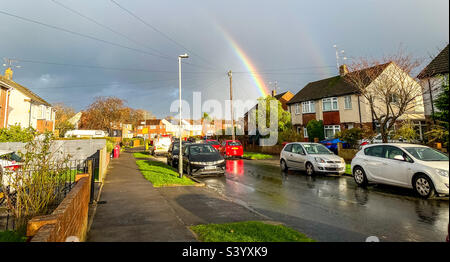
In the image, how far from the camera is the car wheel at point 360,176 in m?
9.14

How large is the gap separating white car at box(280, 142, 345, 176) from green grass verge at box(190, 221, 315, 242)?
25.5 feet

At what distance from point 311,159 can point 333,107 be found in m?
18.9

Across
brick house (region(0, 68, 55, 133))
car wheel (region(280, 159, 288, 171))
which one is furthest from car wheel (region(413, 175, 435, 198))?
brick house (region(0, 68, 55, 133))

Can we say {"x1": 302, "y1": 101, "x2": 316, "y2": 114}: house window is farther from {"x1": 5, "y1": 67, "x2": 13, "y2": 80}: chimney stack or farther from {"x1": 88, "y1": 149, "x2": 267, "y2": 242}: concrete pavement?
{"x1": 5, "y1": 67, "x2": 13, "y2": 80}: chimney stack

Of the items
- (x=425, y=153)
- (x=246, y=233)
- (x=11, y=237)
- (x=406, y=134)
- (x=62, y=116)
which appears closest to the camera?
(x=11, y=237)

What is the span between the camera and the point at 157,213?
5.65 meters

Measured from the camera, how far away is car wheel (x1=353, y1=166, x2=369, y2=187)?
30.0ft

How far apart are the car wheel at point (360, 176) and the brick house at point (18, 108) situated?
25.8 meters

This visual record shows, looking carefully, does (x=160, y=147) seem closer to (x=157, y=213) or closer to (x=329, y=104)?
(x=329, y=104)

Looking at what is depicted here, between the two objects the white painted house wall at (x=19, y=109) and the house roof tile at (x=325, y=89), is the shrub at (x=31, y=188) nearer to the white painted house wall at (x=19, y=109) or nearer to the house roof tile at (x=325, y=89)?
the house roof tile at (x=325, y=89)

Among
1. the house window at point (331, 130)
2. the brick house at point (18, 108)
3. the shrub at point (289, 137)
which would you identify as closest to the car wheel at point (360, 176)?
the shrub at point (289, 137)

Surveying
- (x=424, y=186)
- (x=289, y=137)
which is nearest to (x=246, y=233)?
(x=424, y=186)

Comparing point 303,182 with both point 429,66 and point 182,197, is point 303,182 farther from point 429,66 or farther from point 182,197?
point 429,66
